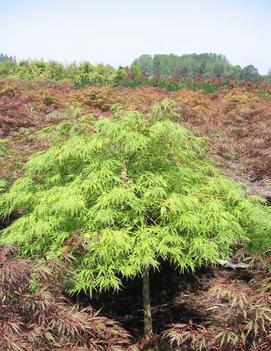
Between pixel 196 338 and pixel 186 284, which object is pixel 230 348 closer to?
pixel 196 338

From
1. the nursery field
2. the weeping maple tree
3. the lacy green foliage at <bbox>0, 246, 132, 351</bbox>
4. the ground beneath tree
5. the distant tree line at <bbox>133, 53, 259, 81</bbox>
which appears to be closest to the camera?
the lacy green foliage at <bbox>0, 246, 132, 351</bbox>

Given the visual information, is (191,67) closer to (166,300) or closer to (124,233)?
(166,300)

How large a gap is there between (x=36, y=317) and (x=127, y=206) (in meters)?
2.03

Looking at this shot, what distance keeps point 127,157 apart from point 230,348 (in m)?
2.77

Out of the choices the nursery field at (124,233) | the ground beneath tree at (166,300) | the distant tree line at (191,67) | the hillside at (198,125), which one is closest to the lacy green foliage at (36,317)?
the nursery field at (124,233)

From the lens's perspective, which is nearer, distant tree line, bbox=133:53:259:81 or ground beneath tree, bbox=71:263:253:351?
ground beneath tree, bbox=71:263:253:351

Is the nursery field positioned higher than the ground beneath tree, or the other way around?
the nursery field

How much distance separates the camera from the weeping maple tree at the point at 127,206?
4773mm

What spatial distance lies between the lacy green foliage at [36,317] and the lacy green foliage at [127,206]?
767 mm

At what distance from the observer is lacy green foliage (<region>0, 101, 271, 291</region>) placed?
4.77 meters

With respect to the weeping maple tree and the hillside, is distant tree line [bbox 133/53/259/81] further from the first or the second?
the weeping maple tree

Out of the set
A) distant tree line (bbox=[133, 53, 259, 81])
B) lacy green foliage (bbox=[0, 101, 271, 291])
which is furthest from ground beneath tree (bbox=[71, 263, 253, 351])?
distant tree line (bbox=[133, 53, 259, 81])

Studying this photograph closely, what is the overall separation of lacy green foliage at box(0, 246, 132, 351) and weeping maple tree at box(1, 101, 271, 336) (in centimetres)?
72

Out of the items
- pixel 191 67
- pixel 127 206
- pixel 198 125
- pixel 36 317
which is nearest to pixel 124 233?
pixel 127 206
